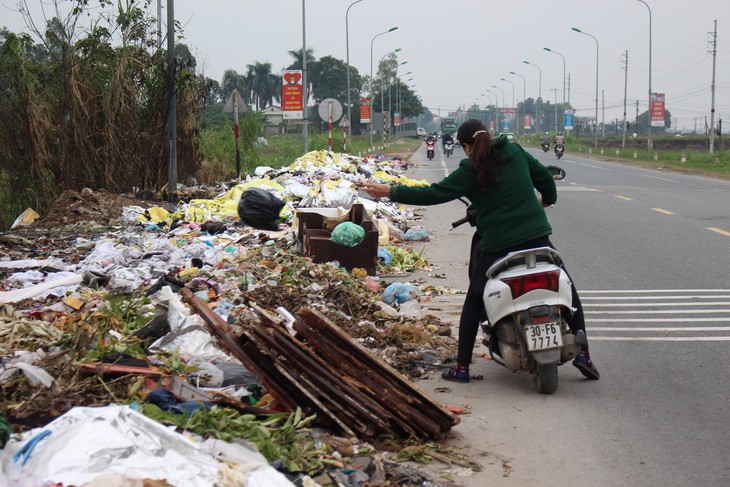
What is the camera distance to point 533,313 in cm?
579

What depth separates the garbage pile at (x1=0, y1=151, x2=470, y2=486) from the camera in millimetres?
3805

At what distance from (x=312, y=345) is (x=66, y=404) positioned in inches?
51.8

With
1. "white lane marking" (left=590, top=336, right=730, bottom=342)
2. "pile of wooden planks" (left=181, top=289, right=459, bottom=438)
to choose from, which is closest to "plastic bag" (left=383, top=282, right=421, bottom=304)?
"white lane marking" (left=590, top=336, right=730, bottom=342)

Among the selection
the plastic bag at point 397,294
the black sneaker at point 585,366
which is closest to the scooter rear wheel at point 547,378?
the black sneaker at point 585,366

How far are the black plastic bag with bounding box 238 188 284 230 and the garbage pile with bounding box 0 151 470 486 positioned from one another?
287 centimetres

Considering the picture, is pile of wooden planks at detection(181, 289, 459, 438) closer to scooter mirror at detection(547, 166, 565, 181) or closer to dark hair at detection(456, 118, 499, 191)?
dark hair at detection(456, 118, 499, 191)

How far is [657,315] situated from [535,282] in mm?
2946

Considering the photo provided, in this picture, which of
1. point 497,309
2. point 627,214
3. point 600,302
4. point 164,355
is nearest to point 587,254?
point 600,302

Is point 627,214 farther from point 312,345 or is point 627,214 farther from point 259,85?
point 259,85

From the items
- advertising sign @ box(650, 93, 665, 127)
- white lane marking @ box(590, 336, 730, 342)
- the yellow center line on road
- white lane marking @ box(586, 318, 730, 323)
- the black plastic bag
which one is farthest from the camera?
advertising sign @ box(650, 93, 665, 127)

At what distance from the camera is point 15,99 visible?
1695 cm

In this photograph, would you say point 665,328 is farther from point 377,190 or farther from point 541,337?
point 377,190

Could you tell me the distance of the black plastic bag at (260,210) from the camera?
1276cm

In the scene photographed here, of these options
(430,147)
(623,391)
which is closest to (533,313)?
(623,391)
